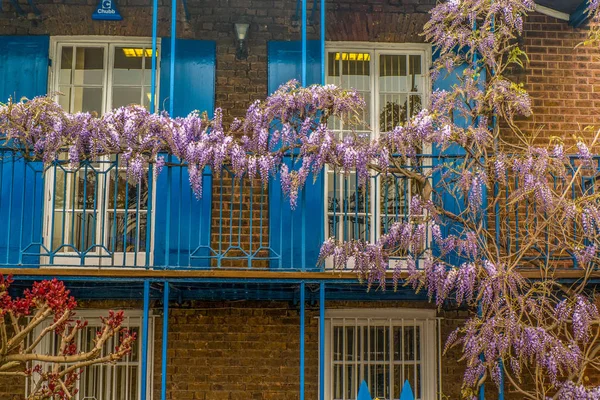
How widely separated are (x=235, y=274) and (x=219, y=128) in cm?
129

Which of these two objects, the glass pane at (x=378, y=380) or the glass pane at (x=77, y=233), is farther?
the glass pane at (x=378, y=380)

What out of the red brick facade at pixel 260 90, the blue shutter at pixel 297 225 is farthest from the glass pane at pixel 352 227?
the red brick facade at pixel 260 90

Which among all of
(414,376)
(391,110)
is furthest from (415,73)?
(414,376)

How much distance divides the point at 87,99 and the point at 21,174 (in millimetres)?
1093

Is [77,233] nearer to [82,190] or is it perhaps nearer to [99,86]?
[82,190]

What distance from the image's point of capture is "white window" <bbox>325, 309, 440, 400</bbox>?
350 inches

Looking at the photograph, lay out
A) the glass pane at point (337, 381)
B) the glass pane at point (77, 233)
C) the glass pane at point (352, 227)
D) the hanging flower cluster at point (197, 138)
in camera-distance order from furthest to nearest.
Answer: the glass pane at point (337, 381) → the glass pane at point (352, 227) → the glass pane at point (77, 233) → the hanging flower cluster at point (197, 138)

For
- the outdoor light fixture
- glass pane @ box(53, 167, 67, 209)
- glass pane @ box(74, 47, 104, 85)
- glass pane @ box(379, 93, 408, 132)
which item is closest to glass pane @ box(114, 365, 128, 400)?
glass pane @ box(53, 167, 67, 209)

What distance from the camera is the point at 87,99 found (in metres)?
9.11

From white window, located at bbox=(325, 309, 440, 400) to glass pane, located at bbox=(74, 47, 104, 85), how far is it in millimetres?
3301

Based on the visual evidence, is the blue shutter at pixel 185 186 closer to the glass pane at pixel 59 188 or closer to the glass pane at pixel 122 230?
the glass pane at pixel 122 230

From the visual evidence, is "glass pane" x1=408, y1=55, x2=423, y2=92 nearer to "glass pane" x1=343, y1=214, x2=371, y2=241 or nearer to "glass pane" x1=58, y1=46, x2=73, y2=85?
"glass pane" x1=343, y1=214, x2=371, y2=241

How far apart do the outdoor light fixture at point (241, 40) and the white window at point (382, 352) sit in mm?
2678

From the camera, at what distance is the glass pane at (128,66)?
360 inches
